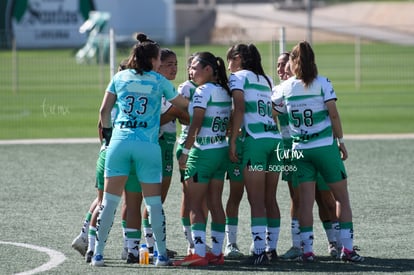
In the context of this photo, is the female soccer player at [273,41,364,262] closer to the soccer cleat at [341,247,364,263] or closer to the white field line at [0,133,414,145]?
the soccer cleat at [341,247,364,263]

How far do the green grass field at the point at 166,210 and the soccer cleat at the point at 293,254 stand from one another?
23cm

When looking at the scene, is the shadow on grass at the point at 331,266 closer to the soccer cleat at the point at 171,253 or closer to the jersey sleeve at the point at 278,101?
the soccer cleat at the point at 171,253

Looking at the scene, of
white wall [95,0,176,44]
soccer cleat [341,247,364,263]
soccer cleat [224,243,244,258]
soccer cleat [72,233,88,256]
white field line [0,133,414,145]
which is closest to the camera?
soccer cleat [341,247,364,263]

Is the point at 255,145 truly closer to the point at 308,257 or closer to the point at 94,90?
the point at 308,257

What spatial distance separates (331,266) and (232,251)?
1.12 m

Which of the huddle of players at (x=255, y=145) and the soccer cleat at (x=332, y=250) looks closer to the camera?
the huddle of players at (x=255, y=145)

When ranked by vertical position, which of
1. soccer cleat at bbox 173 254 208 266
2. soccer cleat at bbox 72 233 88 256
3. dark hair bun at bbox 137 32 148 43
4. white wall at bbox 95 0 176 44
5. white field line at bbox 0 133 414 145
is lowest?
soccer cleat at bbox 173 254 208 266

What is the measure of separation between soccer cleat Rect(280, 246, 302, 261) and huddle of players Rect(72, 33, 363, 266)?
0.04 ft

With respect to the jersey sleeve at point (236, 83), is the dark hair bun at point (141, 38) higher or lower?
higher

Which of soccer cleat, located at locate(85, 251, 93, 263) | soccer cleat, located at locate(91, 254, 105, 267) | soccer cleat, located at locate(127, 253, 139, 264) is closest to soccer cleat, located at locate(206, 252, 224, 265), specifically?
soccer cleat, located at locate(127, 253, 139, 264)

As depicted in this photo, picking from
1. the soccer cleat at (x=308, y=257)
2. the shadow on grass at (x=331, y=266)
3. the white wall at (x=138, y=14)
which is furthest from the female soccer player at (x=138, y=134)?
the white wall at (x=138, y=14)

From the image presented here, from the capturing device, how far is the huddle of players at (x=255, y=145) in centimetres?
958

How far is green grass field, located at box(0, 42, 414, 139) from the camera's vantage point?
2297 cm

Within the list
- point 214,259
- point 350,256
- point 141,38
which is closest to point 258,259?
point 214,259
